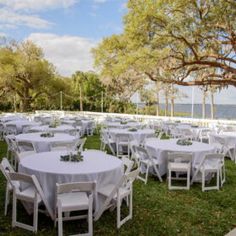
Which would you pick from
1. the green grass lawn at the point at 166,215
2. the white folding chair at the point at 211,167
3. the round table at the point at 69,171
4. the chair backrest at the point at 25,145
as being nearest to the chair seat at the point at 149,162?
the green grass lawn at the point at 166,215

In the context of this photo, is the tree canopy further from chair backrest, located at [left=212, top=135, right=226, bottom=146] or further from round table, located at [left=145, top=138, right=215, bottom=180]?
round table, located at [left=145, top=138, right=215, bottom=180]

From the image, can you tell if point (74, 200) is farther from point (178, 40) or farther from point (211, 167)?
point (178, 40)

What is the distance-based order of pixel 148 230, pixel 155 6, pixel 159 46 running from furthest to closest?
1. pixel 159 46
2. pixel 155 6
3. pixel 148 230

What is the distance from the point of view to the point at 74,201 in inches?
146

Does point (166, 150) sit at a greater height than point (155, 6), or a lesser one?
lesser

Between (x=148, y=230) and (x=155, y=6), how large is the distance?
344 inches

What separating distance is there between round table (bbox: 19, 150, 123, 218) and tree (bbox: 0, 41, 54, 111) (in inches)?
962

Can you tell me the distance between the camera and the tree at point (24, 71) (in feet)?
91.2

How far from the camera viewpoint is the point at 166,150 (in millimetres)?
6230

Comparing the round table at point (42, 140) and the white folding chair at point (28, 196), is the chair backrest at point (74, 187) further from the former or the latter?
the round table at point (42, 140)

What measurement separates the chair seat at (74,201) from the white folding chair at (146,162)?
229 centimetres

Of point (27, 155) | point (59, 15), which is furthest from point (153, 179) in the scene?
point (59, 15)

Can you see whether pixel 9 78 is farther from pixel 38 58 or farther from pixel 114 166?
pixel 114 166

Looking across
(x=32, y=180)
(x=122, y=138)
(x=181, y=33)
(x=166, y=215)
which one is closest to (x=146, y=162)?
(x=166, y=215)
